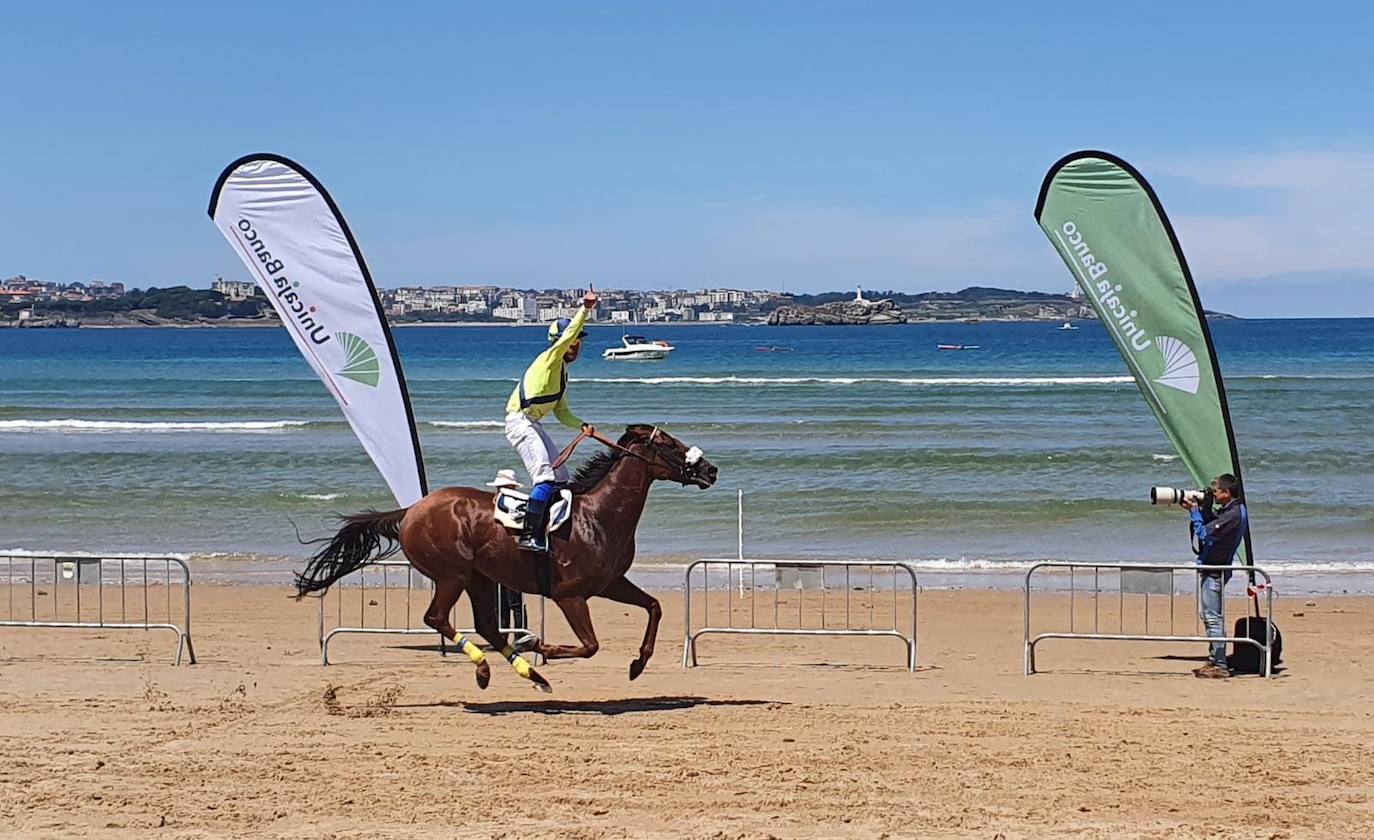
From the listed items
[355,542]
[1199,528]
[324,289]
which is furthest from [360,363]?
[1199,528]

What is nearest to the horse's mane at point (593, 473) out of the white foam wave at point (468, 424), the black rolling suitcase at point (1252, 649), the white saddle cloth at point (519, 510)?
the white saddle cloth at point (519, 510)

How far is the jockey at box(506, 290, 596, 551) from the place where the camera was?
9.96m

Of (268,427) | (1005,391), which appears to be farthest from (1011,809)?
(1005,391)

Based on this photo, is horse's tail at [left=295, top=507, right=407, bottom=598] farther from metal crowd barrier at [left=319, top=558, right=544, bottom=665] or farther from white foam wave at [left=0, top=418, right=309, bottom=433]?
white foam wave at [left=0, top=418, right=309, bottom=433]

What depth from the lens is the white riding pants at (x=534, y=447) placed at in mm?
10031

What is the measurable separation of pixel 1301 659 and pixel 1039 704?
354 centimetres

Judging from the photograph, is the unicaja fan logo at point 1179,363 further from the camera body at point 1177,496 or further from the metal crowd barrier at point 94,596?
the metal crowd barrier at point 94,596

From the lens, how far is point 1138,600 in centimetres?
1650

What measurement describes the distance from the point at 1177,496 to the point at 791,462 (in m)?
19.3

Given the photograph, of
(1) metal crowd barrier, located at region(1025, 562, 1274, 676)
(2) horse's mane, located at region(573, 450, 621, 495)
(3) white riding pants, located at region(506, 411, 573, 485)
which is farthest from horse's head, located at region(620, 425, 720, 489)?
(1) metal crowd barrier, located at region(1025, 562, 1274, 676)

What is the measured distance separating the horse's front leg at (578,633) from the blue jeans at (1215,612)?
16.1ft

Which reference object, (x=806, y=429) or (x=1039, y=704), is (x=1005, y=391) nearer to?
(x=806, y=429)

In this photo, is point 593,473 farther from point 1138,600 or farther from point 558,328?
point 1138,600

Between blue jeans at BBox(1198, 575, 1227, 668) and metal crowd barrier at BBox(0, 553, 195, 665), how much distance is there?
776cm
